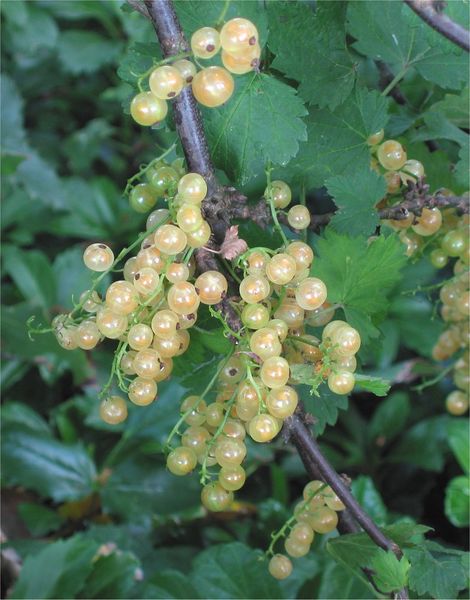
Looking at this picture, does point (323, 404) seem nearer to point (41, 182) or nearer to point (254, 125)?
point (254, 125)

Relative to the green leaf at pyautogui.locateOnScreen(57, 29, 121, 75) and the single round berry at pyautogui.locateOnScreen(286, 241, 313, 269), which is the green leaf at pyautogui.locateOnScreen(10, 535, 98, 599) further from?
the green leaf at pyautogui.locateOnScreen(57, 29, 121, 75)

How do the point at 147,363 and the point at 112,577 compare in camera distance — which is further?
the point at 112,577

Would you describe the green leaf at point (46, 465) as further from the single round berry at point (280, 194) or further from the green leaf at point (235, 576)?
the single round berry at point (280, 194)

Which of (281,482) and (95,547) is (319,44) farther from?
(281,482)

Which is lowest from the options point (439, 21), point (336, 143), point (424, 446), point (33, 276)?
point (424, 446)

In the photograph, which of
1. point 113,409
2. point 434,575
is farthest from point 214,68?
point 434,575

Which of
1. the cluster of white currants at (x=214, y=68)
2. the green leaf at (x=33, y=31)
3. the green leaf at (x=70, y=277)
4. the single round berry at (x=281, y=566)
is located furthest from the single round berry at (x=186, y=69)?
the green leaf at (x=33, y=31)
